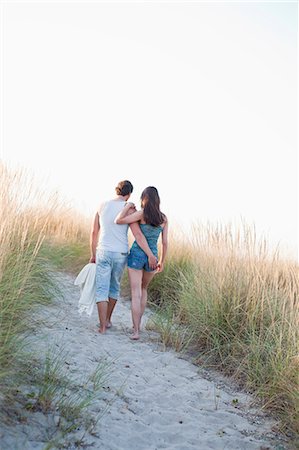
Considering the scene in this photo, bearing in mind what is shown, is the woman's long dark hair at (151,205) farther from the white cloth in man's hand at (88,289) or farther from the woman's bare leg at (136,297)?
the white cloth in man's hand at (88,289)

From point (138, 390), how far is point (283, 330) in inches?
59.7

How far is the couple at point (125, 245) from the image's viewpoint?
606 cm

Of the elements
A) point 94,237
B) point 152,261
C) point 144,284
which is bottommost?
point 144,284

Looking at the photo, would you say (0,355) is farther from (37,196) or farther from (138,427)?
(37,196)

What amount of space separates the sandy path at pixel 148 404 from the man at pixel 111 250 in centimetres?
44

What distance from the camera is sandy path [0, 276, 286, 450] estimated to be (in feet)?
12.3

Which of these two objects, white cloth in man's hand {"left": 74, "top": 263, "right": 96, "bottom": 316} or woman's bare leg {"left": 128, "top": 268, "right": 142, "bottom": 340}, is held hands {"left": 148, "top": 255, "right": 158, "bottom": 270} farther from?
white cloth in man's hand {"left": 74, "top": 263, "right": 96, "bottom": 316}

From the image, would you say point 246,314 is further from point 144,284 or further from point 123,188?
point 123,188

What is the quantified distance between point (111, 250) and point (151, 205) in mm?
701

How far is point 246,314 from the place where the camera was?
5.77 meters

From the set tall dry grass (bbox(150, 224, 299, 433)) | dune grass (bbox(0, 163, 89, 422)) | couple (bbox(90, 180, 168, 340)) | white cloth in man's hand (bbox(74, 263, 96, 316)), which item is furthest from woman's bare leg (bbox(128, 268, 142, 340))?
dune grass (bbox(0, 163, 89, 422))

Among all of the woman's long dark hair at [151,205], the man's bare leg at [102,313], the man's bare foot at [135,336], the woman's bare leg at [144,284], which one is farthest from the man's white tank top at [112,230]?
the man's bare foot at [135,336]

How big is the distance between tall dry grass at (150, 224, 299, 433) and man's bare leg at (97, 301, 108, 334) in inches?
36.1

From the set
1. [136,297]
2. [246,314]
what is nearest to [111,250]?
[136,297]
